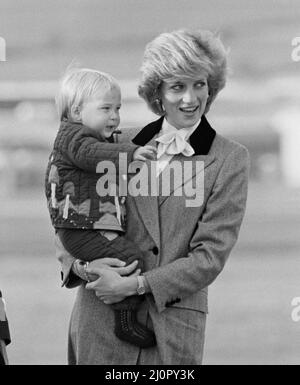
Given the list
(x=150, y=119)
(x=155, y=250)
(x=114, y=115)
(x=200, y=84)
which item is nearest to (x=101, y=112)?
(x=114, y=115)

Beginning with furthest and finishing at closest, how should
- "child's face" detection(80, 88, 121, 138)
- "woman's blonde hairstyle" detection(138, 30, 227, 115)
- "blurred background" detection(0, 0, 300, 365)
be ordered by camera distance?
"blurred background" detection(0, 0, 300, 365) < "child's face" detection(80, 88, 121, 138) < "woman's blonde hairstyle" detection(138, 30, 227, 115)

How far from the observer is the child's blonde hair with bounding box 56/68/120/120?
251 cm

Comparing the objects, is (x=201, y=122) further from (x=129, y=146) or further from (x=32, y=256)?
(x=32, y=256)

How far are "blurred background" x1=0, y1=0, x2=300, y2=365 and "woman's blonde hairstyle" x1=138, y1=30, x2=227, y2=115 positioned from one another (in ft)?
0.31

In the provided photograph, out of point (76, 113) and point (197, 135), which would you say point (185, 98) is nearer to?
point (197, 135)

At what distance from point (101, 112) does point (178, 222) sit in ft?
1.16

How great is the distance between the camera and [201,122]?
8.29 feet

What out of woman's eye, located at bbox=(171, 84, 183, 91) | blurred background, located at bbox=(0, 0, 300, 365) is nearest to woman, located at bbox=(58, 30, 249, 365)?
woman's eye, located at bbox=(171, 84, 183, 91)

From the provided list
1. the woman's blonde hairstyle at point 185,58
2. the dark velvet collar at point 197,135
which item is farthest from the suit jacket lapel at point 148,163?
the woman's blonde hairstyle at point 185,58

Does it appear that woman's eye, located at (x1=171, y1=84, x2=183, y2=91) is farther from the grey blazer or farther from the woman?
the grey blazer

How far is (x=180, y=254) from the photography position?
8.02 feet
